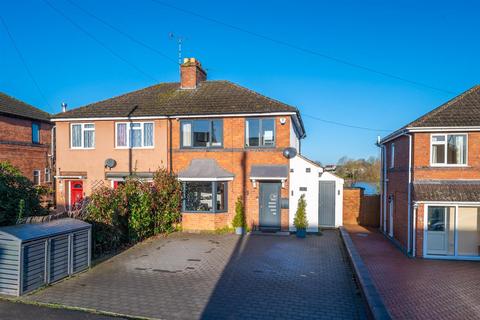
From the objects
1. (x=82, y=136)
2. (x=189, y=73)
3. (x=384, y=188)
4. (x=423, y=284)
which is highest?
(x=189, y=73)

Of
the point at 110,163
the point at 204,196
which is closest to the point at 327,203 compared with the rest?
the point at 204,196

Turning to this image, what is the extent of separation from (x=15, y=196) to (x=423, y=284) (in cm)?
1191

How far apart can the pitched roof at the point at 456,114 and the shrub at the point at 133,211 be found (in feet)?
32.5

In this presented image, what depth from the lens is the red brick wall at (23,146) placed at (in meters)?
20.0

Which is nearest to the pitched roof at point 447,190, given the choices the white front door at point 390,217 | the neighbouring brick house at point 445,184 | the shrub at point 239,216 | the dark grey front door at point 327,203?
the neighbouring brick house at point 445,184

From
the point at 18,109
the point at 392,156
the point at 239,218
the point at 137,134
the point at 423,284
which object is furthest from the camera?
the point at 18,109

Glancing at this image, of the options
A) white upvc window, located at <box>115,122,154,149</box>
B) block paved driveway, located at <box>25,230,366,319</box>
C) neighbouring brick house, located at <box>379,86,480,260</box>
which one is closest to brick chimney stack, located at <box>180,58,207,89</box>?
white upvc window, located at <box>115,122,154,149</box>

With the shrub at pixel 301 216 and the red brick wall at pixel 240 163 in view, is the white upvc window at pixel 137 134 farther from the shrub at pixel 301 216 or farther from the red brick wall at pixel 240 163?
the shrub at pixel 301 216

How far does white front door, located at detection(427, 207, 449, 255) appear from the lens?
1195 centimetres

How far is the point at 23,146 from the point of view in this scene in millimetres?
21172

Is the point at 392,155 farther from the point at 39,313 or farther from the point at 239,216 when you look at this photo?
the point at 39,313

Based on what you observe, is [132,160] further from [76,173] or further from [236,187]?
[236,187]

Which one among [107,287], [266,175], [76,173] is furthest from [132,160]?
[107,287]

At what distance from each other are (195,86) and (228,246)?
361 inches
